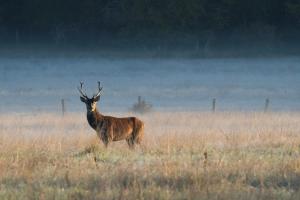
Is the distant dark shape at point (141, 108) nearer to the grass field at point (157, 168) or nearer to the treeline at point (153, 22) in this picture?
the grass field at point (157, 168)

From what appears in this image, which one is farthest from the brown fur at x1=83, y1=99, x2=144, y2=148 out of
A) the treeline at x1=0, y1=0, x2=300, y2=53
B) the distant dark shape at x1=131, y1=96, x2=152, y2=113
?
the treeline at x1=0, y1=0, x2=300, y2=53

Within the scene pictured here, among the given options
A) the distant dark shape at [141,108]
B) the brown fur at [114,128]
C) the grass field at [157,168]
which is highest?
the distant dark shape at [141,108]

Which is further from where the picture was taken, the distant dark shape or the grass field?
the distant dark shape

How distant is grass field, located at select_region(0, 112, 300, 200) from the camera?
38.6 ft

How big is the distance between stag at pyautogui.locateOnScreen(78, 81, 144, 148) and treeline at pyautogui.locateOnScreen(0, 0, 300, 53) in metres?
43.9

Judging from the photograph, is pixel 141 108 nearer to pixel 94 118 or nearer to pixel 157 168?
pixel 94 118

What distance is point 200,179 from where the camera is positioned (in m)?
12.6

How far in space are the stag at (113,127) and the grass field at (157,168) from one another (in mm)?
195

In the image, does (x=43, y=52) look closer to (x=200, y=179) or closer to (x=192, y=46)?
(x=192, y=46)

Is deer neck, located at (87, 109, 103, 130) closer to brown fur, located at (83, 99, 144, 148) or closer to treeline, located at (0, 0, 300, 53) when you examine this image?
brown fur, located at (83, 99, 144, 148)

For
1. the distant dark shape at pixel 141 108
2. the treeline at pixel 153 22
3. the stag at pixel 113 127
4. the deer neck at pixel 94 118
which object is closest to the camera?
the stag at pixel 113 127

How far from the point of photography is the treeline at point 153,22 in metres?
63.3

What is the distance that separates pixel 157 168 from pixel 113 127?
4.19 meters

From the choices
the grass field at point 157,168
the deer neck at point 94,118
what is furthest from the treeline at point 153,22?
the deer neck at point 94,118
